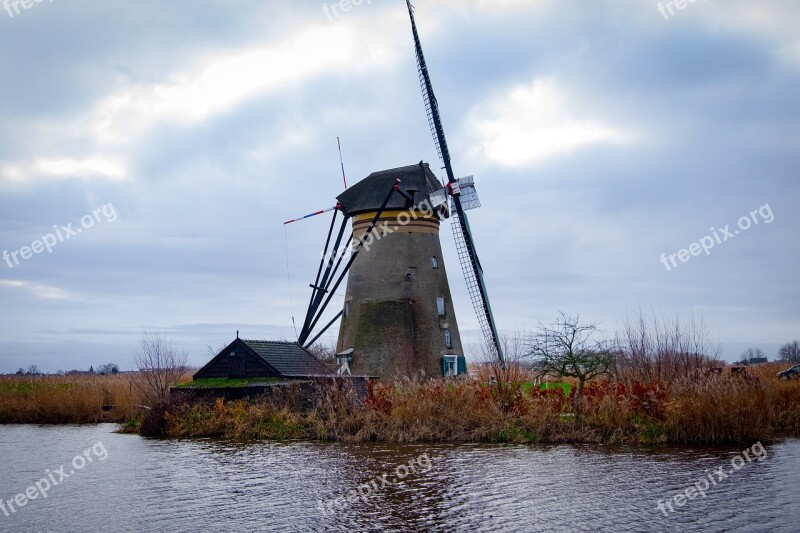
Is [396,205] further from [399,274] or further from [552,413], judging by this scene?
[552,413]

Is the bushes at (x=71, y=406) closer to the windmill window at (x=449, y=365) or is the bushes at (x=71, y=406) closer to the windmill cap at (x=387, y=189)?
the windmill cap at (x=387, y=189)

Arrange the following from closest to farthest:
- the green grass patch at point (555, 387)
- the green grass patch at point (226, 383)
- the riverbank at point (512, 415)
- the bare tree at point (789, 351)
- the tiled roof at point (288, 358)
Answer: the riverbank at point (512, 415) → the green grass patch at point (555, 387) → the green grass patch at point (226, 383) → the tiled roof at point (288, 358) → the bare tree at point (789, 351)

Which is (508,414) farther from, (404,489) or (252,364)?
(252,364)

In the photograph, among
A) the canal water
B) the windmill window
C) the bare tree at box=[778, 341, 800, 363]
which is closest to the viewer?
the canal water

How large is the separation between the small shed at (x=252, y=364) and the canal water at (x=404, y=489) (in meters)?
4.17

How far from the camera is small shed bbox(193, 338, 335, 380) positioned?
838 inches

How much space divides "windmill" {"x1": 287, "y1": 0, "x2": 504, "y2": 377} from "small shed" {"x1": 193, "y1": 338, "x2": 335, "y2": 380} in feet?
11.2

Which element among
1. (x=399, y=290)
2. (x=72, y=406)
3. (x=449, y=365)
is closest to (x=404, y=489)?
(x=399, y=290)

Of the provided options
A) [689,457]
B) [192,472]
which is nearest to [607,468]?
[689,457]

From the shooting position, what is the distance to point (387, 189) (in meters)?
26.3

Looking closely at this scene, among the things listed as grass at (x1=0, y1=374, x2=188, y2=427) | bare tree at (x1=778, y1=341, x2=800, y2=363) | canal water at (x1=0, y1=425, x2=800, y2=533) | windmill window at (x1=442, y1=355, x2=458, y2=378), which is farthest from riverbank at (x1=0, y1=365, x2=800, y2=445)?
bare tree at (x1=778, y1=341, x2=800, y2=363)

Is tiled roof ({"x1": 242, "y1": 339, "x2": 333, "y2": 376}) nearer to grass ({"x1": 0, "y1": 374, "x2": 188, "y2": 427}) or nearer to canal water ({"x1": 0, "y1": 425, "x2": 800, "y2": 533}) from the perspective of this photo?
canal water ({"x1": 0, "y1": 425, "x2": 800, "y2": 533})

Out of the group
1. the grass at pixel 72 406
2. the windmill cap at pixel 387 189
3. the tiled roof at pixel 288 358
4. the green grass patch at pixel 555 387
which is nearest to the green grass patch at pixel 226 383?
the tiled roof at pixel 288 358

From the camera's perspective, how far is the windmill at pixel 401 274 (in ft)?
83.3
